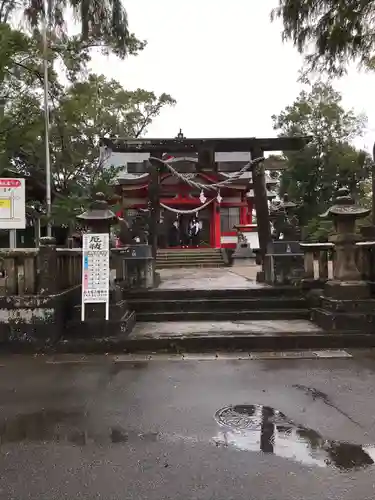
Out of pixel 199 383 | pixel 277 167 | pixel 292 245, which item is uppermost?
pixel 277 167

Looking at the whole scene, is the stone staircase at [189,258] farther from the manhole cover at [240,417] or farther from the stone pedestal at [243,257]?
the manhole cover at [240,417]

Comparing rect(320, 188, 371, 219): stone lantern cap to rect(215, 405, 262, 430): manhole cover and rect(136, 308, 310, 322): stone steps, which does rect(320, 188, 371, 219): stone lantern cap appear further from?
rect(215, 405, 262, 430): manhole cover

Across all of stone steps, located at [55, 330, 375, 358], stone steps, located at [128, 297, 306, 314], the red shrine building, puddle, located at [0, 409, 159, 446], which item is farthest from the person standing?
puddle, located at [0, 409, 159, 446]

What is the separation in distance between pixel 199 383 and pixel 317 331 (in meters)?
2.82

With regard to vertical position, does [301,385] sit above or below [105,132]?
below

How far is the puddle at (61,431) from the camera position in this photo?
3.59 metres

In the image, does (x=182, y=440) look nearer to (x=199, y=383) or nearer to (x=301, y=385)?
(x=199, y=383)

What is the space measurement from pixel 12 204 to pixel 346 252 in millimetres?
5880

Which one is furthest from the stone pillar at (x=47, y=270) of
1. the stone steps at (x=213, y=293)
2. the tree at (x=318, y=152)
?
the tree at (x=318, y=152)

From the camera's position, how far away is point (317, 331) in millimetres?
7023

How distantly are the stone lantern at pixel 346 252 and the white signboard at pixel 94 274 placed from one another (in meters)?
3.94

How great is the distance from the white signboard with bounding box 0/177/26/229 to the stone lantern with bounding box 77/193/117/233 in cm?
102

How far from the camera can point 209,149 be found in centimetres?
1101

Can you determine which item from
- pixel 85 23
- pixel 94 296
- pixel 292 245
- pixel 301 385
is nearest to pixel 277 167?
pixel 292 245
